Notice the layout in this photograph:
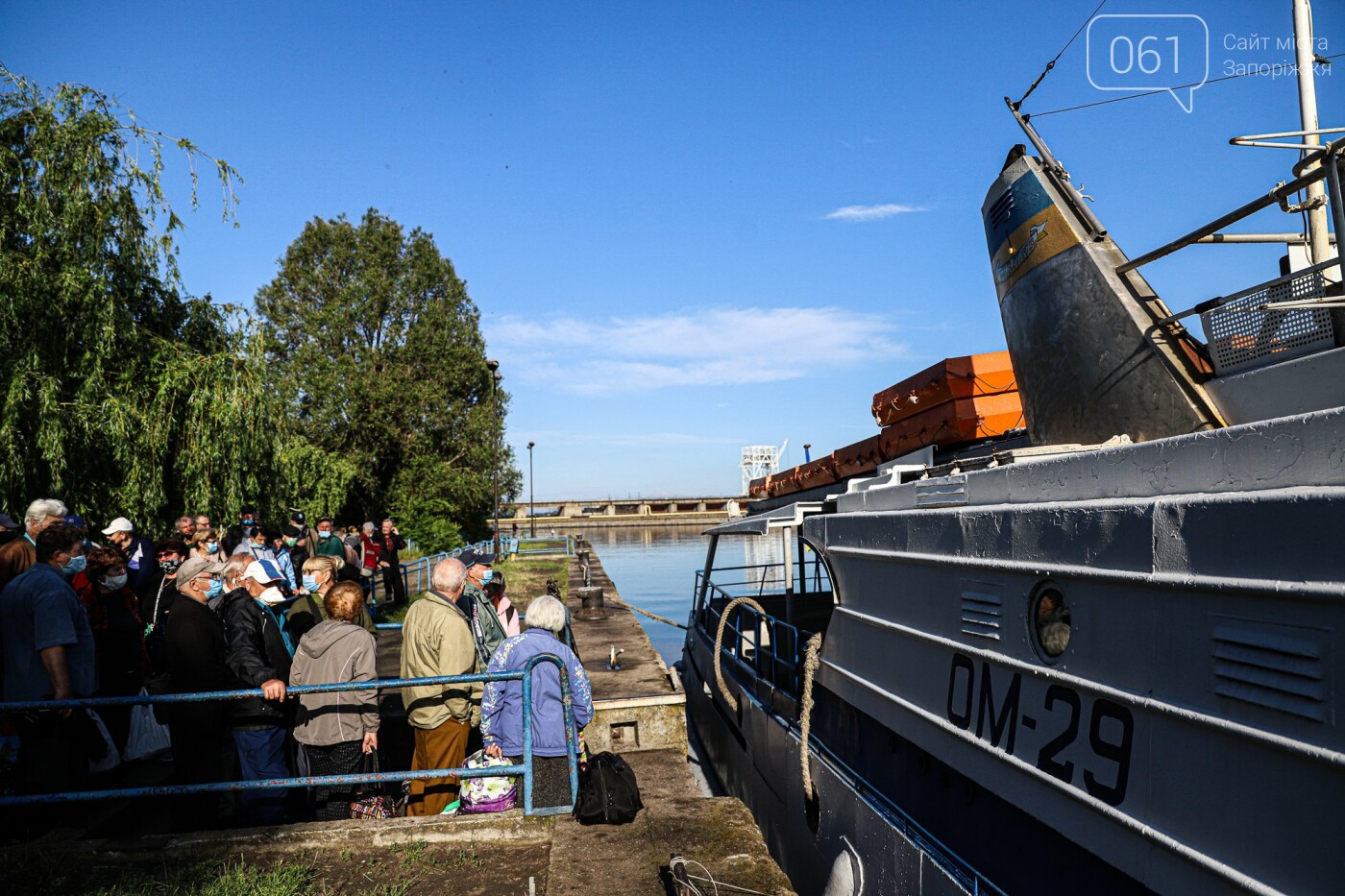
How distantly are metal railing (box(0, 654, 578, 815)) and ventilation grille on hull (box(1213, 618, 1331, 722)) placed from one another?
354 centimetres

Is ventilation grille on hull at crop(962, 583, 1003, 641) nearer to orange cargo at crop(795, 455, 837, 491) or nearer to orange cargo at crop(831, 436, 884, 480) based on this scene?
orange cargo at crop(831, 436, 884, 480)

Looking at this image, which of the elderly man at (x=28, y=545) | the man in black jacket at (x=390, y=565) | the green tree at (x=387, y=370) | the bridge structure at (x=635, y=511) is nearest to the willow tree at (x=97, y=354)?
the man in black jacket at (x=390, y=565)

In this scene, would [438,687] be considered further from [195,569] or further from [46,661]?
[195,569]

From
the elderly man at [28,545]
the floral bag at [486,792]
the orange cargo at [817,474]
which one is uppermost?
the orange cargo at [817,474]

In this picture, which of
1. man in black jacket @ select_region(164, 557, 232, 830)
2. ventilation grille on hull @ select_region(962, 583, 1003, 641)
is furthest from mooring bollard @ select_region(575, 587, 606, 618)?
ventilation grille on hull @ select_region(962, 583, 1003, 641)

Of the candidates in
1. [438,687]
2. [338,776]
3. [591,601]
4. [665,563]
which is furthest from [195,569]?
[665,563]

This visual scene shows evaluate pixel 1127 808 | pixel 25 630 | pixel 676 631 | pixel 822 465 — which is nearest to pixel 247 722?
pixel 25 630

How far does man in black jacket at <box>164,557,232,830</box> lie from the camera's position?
18.2 feet

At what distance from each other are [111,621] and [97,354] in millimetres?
7986

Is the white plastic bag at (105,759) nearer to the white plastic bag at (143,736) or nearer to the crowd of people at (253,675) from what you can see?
the crowd of people at (253,675)

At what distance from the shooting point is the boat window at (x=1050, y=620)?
3711mm

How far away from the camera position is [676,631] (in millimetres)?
30938

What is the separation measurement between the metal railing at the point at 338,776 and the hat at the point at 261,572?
989 millimetres

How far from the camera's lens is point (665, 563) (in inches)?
2215
